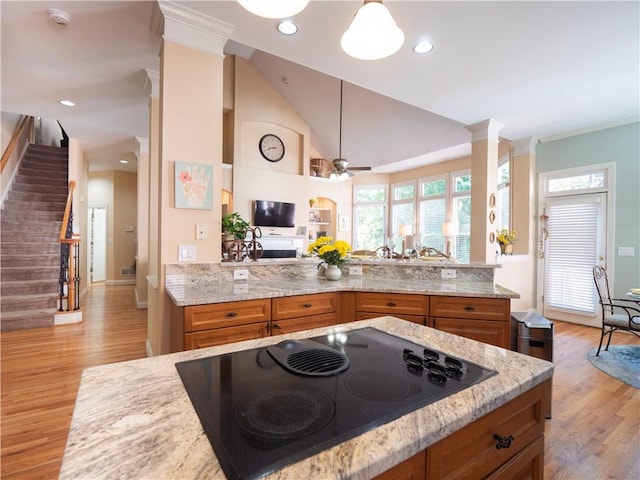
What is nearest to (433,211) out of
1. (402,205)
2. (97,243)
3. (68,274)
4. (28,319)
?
(402,205)

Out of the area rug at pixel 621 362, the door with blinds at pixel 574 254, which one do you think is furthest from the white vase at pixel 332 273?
the door with blinds at pixel 574 254

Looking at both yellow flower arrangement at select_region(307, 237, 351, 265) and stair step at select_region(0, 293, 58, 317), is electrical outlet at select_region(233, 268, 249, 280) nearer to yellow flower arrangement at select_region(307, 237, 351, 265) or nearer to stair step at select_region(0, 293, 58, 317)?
yellow flower arrangement at select_region(307, 237, 351, 265)

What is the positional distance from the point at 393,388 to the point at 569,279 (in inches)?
218

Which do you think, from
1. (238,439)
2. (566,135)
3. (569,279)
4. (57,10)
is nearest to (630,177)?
(566,135)

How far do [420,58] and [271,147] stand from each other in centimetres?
388

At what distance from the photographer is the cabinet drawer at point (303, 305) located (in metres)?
2.15

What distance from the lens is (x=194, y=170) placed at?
2.43 m

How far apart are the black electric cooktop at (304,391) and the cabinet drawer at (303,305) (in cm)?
102

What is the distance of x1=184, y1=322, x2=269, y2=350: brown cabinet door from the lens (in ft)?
6.06

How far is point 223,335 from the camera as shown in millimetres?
1939

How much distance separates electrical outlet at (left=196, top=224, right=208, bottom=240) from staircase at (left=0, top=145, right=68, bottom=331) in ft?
11.5

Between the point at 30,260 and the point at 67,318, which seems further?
the point at 30,260

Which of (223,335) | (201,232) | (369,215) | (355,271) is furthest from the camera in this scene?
(369,215)

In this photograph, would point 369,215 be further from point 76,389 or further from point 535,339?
point 76,389
